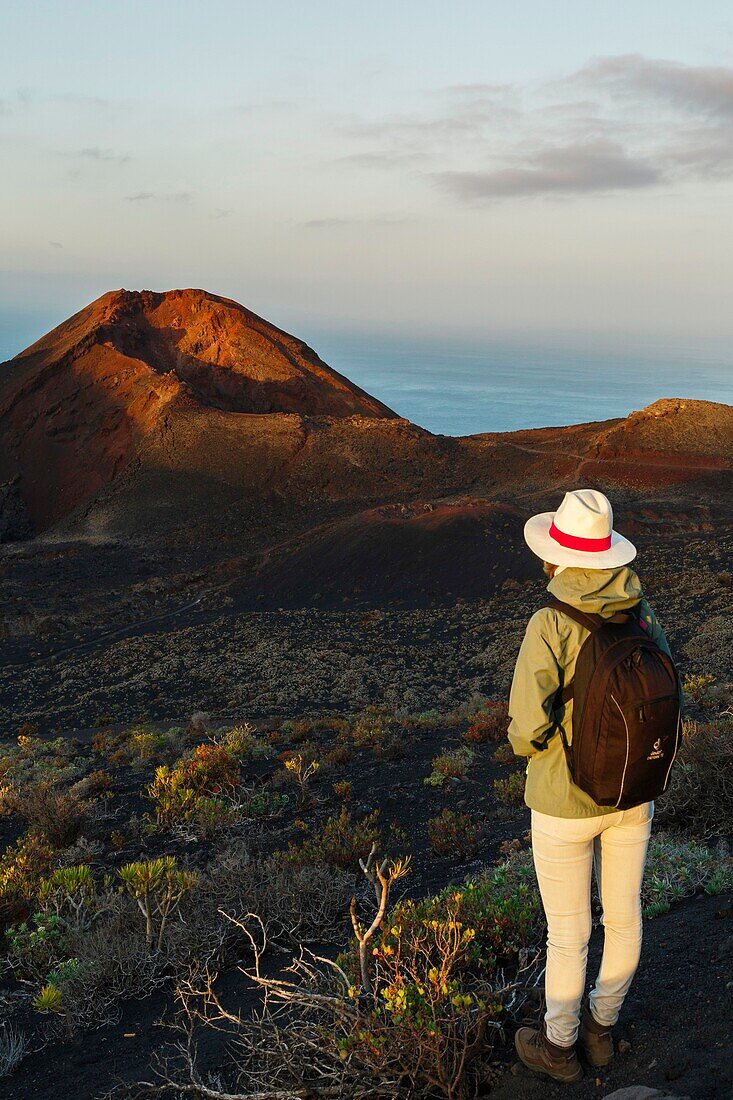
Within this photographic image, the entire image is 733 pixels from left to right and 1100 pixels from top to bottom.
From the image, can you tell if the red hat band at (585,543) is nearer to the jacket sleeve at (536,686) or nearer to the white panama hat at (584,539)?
the white panama hat at (584,539)

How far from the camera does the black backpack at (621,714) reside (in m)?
2.29

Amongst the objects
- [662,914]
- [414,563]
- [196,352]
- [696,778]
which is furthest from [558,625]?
[196,352]

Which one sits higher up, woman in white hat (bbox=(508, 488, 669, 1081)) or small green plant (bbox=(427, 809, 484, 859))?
woman in white hat (bbox=(508, 488, 669, 1081))

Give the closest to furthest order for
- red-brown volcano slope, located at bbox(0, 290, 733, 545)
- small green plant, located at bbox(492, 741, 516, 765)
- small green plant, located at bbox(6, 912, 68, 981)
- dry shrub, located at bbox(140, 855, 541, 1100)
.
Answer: dry shrub, located at bbox(140, 855, 541, 1100) < small green plant, located at bbox(6, 912, 68, 981) < small green plant, located at bbox(492, 741, 516, 765) < red-brown volcano slope, located at bbox(0, 290, 733, 545)

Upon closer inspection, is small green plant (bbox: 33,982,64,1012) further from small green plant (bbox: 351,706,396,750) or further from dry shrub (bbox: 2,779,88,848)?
small green plant (bbox: 351,706,396,750)

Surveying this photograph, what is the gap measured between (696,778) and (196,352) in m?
44.1

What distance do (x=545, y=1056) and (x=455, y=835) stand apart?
314 cm

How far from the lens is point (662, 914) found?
12.4 feet

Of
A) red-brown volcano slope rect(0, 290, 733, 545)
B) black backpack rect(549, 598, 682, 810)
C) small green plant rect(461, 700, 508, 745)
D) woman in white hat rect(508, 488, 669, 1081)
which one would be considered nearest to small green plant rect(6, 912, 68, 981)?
woman in white hat rect(508, 488, 669, 1081)

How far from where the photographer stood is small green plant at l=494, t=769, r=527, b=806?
6508 mm

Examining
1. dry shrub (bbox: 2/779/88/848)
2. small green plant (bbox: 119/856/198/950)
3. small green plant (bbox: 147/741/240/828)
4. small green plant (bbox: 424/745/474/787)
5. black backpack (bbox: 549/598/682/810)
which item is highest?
black backpack (bbox: 549/598/682/810)

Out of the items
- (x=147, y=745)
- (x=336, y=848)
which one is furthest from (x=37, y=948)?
(x=147, y=745)

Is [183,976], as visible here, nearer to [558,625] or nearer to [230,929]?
[230,929]

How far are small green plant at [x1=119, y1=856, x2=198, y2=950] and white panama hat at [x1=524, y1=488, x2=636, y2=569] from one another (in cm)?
278
